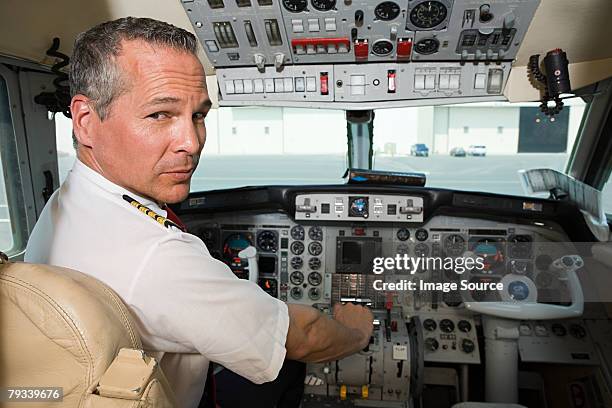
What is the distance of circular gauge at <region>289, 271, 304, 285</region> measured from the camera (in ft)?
10.8

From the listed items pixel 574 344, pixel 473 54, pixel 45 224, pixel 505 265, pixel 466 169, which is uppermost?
pixel 473 54

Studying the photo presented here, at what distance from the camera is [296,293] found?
3312 millimetres

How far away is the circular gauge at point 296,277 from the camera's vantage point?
3303 mm

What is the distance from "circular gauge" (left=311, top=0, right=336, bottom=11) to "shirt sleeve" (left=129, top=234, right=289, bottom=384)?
Result: 1377mm

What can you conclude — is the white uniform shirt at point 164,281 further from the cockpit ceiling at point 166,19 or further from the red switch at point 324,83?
the red switch at point 324,83

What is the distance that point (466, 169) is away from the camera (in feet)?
14.5

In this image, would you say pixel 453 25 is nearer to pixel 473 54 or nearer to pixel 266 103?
pixel 473 54

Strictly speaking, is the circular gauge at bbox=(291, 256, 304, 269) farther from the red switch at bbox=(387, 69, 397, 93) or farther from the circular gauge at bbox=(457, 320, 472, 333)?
the red switch at bbox=(387, 69, 397, 93)

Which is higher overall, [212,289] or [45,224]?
[45,224]

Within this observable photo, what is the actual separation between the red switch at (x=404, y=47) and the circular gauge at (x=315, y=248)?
1520 mm

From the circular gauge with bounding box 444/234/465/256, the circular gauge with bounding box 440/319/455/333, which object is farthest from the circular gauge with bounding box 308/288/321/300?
the circular gauge with bounding box 444/234/465/256

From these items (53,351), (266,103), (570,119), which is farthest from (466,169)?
(53,351)

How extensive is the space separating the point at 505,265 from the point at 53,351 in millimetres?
3075

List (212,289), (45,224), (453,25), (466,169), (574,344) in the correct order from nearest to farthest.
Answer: (212,289), (45,224), (453,25), (574,344), (466,169)
